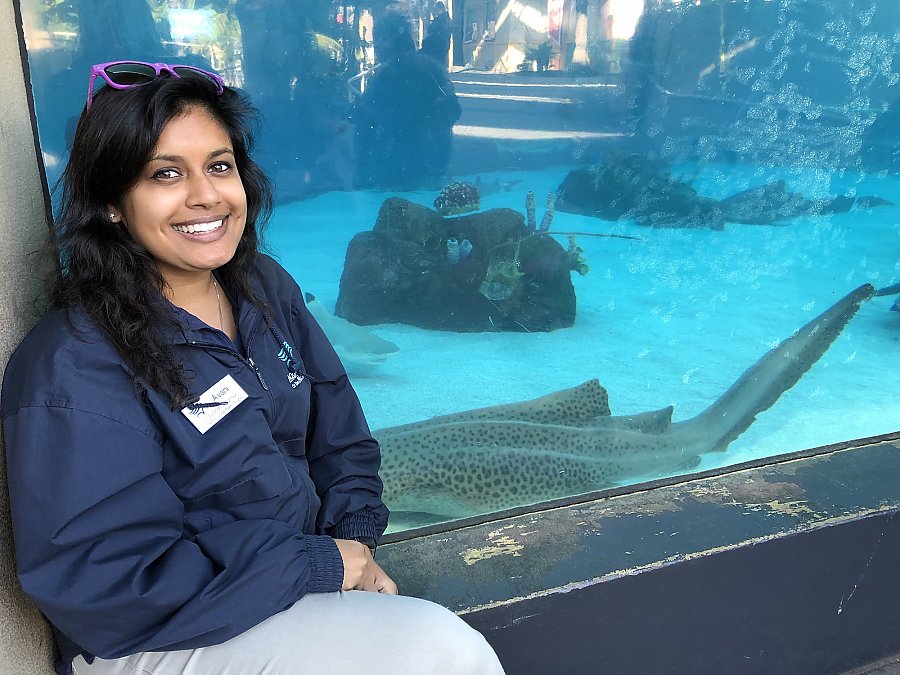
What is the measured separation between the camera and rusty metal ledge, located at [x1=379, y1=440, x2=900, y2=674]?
196 centimetres

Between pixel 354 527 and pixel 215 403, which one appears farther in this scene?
pixel 354 527

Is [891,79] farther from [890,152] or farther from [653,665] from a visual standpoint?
[653,665]

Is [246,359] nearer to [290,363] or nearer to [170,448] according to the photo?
[290,363]

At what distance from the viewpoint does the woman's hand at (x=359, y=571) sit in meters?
1.38

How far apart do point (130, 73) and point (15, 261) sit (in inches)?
17.5

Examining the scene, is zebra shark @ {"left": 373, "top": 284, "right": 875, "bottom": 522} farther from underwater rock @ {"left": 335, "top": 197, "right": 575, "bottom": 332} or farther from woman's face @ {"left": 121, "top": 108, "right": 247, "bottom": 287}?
woman's face @ {"left": 121, "top": 108, "right": 247, "bottom": 287}

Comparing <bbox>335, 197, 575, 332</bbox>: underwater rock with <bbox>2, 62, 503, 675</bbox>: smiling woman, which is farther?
<bbox>335, 197, 575, 332</bbox>: underwater rock

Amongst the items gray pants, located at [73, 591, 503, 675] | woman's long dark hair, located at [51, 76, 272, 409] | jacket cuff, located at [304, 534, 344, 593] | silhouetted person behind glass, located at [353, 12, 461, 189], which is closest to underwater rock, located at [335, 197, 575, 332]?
silhouetted person behind glass, located at [353, 12, 461, 189]

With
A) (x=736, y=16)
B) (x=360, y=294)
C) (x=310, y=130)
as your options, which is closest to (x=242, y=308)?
(x=310, y=130)

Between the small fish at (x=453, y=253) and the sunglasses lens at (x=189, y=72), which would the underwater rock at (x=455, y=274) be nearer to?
the small fish at (x=453, y=253)

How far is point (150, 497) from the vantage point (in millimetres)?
1141

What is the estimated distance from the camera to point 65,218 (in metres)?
1.33

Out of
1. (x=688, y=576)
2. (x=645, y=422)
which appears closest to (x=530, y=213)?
(x=645, y=422)

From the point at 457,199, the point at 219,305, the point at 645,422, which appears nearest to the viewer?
the point at 219,305
